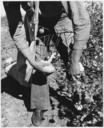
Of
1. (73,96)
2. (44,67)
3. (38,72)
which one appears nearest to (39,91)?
(38,72)

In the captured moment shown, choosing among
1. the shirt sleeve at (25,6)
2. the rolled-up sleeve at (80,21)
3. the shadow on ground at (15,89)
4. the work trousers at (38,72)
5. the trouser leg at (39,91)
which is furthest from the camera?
the shadow on ground at (15,89)

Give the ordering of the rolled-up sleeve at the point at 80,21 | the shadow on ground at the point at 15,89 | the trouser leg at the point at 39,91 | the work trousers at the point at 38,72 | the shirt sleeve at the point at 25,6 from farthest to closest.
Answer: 1. the shadow on ground at the point at 15,89
2. the trouser leg at the point at 39,91
3. the work trousers at the point at 38,72
4. the shirt sleeve at the point at 25,6
5. the rolled-up sleeve at the point at 80,21

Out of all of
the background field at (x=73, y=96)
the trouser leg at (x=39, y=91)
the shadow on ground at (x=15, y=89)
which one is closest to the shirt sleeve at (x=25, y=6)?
the trouser leg at (x=39, y=91)

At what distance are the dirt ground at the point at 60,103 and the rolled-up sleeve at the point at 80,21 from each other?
2.30ft

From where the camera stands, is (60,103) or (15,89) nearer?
(60,103)

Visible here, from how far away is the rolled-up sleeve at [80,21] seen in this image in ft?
11.1

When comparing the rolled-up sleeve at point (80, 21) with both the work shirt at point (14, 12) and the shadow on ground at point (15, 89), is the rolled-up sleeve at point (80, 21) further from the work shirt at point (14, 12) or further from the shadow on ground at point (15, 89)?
the shadow on ground at point (15, 89)

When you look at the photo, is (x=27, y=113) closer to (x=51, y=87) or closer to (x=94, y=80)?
(x=51, y=87)

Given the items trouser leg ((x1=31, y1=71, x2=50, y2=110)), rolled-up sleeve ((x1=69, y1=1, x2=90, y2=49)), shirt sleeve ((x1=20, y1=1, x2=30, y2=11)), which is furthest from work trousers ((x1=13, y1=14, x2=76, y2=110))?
rolled-up sleeve ((x1=69, y1=1, x2=90, y2=49))

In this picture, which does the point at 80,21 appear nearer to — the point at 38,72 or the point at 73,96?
the point at 38,72

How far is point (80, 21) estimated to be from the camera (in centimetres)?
343

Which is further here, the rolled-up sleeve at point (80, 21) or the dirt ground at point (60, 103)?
the dirt ground at point (60, 103)

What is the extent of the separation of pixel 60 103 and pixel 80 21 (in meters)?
1.54

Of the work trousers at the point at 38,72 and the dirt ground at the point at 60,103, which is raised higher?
the work trousers at the point at 38,72
